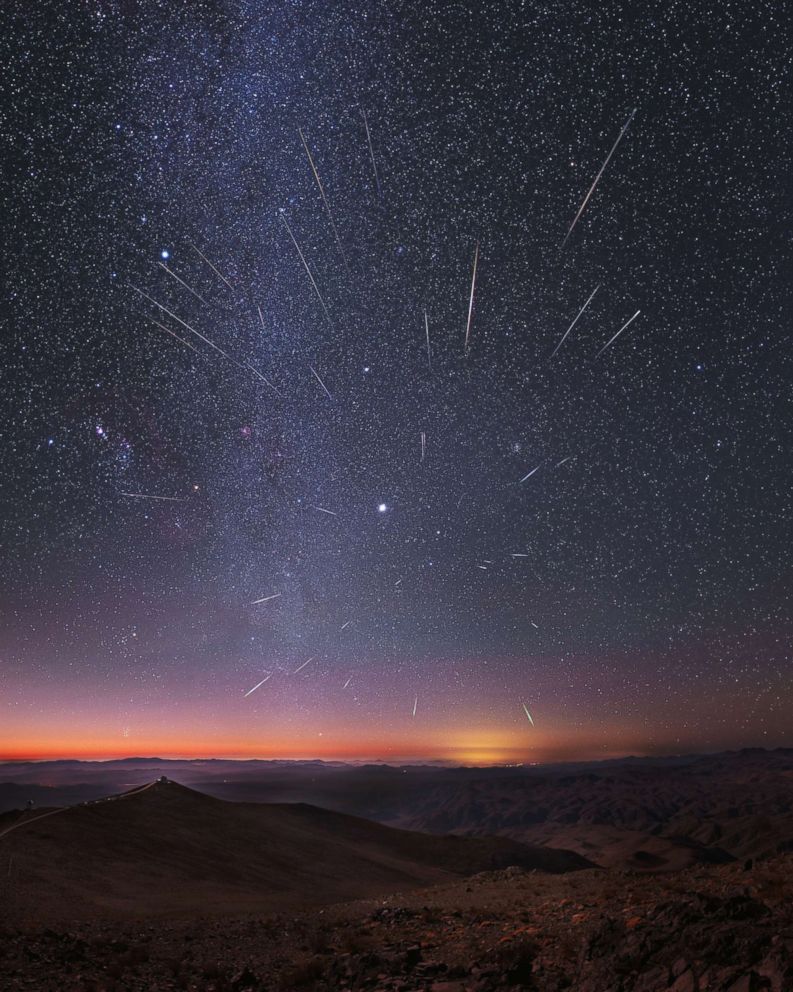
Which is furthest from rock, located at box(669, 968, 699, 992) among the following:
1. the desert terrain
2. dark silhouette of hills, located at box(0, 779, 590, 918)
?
dark silhouette of hills, located at box(0, 779, 590, 918)

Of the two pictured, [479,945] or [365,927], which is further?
[365,927]

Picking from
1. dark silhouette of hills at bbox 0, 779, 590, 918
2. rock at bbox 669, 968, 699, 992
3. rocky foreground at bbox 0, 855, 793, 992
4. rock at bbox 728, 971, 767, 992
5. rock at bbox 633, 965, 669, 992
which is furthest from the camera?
dark silhouette of hills at bbox 0, 779, 590, 918

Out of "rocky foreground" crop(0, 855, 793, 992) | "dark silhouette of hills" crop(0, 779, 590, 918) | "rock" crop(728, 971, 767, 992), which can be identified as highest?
"rock" crop(728, 971, 767, 992)

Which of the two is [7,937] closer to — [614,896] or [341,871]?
[614,896]

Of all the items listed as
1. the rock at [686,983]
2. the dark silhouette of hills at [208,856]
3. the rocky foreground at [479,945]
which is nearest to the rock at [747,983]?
the rocky foreground at [479,945]

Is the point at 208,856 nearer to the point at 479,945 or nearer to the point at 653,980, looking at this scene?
the point at 479,945

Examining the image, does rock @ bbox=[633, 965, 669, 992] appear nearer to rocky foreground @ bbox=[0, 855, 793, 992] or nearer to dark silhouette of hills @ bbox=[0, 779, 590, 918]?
rocky foreground @ bbox=[0, 855, 793, 992]

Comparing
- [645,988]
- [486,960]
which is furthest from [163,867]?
[645,988]

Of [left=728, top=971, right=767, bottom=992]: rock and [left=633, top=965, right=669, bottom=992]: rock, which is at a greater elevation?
[left=728, top=971, right=767, bottom=992]: rock

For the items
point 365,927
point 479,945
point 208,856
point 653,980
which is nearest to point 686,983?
point 653,980
